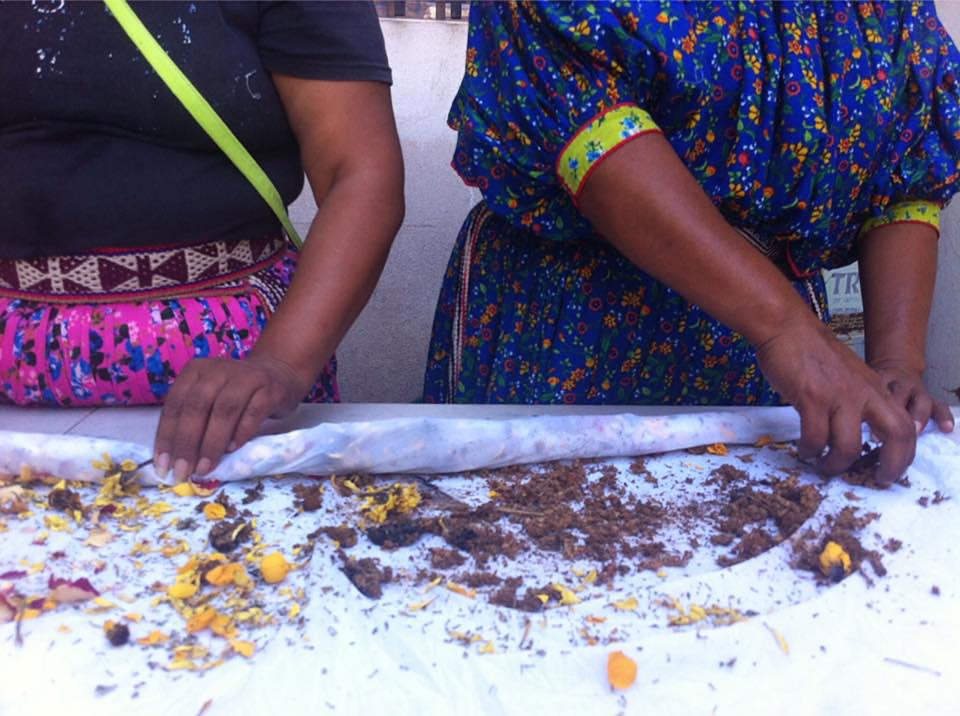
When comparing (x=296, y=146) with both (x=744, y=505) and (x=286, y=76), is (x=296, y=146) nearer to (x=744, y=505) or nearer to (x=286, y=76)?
(x=286, y=76)

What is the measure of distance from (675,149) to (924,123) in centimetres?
40

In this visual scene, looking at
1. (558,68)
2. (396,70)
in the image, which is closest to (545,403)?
(558,68)

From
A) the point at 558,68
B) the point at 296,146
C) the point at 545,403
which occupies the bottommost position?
the point at 545,403

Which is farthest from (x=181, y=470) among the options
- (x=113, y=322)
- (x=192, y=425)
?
(x=113, y=322)

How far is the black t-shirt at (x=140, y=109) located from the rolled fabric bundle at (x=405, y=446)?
0.97 feet

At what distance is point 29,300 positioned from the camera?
1.14m

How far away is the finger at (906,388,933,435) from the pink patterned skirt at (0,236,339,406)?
Answer: 0.90m

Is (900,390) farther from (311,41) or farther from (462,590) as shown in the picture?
(311,41)

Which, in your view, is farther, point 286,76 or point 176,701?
point 286,76

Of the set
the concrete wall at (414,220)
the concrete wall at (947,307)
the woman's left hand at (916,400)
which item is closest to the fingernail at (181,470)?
the woman's left hand at (916,400)

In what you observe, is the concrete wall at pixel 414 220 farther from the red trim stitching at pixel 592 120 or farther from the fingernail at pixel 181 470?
the fingernail at pixel 181 470

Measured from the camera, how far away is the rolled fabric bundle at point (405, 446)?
94 centimetres

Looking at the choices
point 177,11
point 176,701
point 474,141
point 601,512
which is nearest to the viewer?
point 176,701

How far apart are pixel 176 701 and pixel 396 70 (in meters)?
1.78
